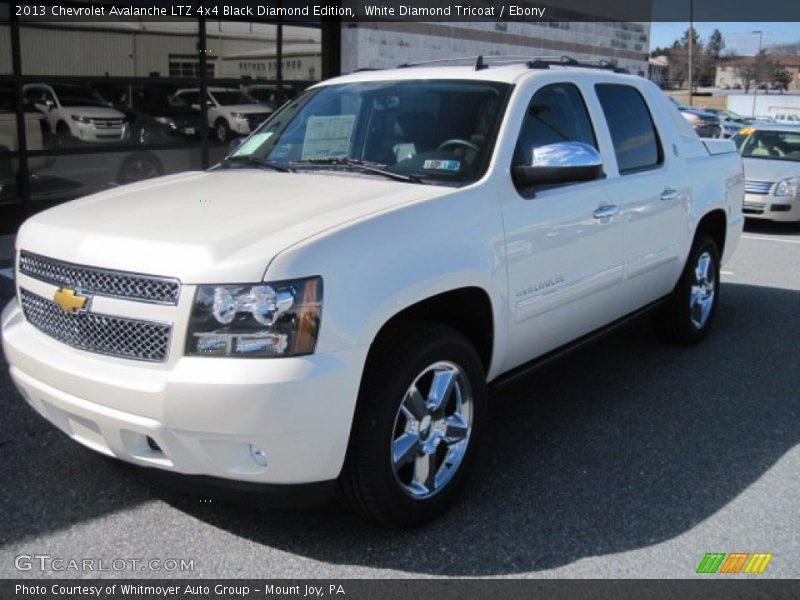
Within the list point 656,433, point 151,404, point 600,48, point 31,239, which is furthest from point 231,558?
point 600,48

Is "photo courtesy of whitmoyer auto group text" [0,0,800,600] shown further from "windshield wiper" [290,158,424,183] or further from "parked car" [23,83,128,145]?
"parked car" [23,83,128,145]

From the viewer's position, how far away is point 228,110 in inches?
483

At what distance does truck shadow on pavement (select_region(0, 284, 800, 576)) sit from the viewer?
10.7 feet

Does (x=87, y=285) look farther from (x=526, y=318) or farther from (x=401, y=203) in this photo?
(x=526, y=318)

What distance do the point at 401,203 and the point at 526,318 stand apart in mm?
928

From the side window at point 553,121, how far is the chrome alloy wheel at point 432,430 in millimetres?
1117

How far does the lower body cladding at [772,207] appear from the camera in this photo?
11609 mm

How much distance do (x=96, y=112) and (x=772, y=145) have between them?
33.3 feet

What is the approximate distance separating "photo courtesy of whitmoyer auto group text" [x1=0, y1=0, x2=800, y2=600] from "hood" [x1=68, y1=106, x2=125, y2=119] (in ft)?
21.5

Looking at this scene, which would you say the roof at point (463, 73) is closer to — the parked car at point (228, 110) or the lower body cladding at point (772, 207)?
the parked car at point (228, 110)

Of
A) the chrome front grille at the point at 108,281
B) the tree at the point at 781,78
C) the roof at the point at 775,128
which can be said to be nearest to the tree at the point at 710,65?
the tree at the point at 781,78

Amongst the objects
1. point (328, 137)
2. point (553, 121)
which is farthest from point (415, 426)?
point (553, 121)

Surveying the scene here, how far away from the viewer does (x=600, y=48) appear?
26641 mm

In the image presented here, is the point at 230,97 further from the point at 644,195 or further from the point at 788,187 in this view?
the point at 644,195
